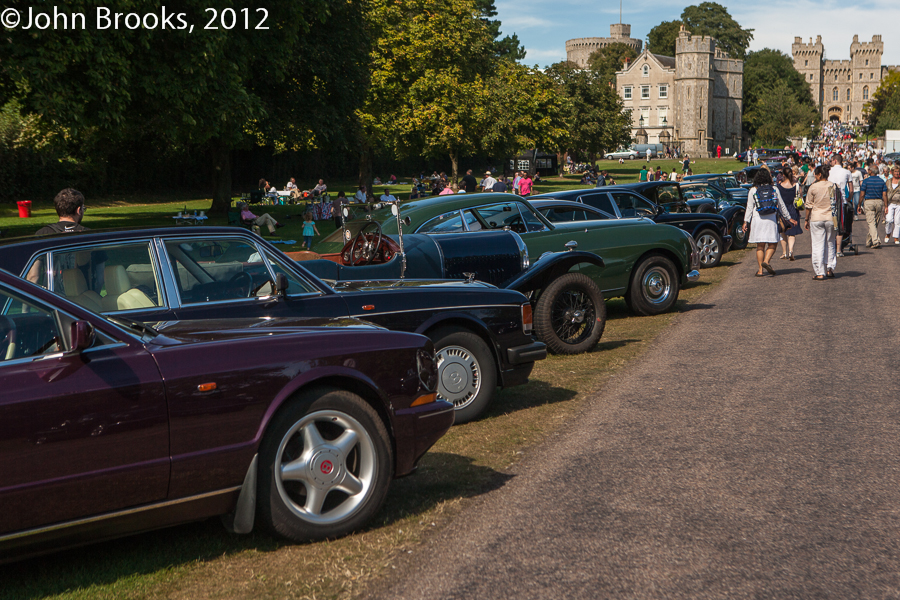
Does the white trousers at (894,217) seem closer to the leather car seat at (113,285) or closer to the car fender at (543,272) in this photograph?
the car fender at (543,272)

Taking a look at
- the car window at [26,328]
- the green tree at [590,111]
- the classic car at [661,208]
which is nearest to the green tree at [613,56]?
the green tree at [590,111]

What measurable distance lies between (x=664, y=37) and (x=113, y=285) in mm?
125602

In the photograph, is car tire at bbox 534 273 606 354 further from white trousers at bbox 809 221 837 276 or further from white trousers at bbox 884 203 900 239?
white trousers at bbox 884 203 900 239

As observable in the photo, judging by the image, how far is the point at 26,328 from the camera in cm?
363

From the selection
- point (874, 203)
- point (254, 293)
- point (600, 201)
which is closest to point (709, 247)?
point (600, 201)

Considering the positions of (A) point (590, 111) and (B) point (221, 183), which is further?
(A) point (590, 111)

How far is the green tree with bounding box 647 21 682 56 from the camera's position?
120125 mm

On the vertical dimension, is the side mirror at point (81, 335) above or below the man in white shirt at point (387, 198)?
below

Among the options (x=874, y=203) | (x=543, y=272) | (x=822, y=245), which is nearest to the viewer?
(x=543, y=272)

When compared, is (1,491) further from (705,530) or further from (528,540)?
(705,530)

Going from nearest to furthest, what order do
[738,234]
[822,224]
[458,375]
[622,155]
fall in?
[458,375]
[822,224]
[738,234]
[622,155]

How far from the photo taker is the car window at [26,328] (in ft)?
11.9

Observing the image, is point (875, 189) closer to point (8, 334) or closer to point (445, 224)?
point (445, 224)

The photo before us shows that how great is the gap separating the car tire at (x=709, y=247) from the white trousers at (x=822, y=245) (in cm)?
267
